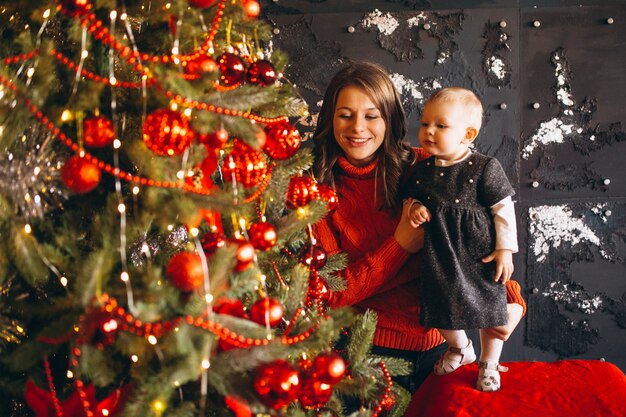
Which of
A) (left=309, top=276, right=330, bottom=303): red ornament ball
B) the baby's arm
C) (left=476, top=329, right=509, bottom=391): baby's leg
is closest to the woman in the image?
(left=476, top=329, right=509, bottom=391): baby's leg

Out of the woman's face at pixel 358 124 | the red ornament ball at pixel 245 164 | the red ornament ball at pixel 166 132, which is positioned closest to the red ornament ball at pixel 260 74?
the red ornament ball at pixel 245 164

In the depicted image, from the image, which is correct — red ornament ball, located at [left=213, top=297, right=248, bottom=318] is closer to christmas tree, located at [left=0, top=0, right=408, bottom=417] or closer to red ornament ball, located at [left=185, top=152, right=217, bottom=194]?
christmas tree, located at [left=0, top=0, right=408, bottom=417]

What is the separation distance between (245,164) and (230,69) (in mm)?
182

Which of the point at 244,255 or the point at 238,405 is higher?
the point at 244,255

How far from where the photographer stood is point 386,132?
1.81m

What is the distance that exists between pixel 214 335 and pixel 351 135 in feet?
3.32

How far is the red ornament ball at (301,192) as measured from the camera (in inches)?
48.4

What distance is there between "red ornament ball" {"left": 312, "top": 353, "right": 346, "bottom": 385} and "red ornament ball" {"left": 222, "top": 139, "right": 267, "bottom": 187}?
37 cm

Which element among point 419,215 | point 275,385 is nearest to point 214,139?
point 275,385

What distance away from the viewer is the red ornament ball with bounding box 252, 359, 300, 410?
926 millimetres

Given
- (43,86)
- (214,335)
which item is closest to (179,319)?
(214,335)

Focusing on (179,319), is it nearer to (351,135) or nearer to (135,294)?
(135,294)

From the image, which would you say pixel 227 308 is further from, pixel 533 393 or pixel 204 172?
pixel 533 393

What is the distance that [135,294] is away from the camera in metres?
0.90
